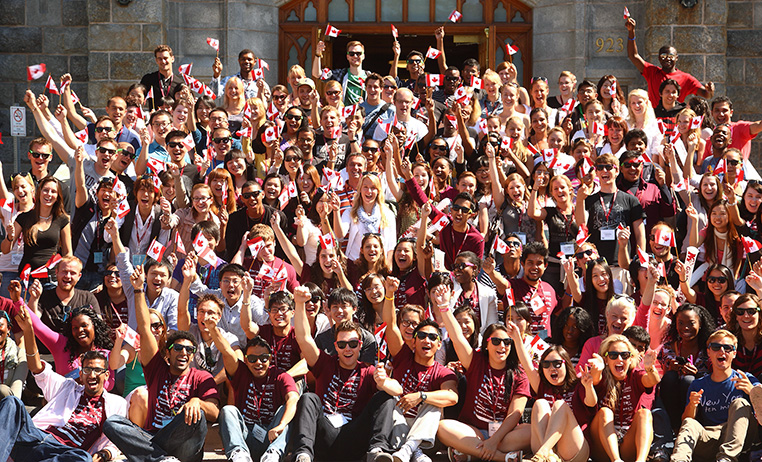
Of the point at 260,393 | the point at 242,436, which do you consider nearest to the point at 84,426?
the point at 242,436

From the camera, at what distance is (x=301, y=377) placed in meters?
8.31

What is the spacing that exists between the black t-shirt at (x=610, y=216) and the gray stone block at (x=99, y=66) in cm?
771

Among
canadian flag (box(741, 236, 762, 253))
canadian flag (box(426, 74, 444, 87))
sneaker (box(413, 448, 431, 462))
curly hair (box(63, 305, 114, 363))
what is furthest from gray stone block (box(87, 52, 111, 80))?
canadian flag (box(741, 236, 762, 253))

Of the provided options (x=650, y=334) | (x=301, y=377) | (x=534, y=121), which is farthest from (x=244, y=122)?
(x=650, y=334)

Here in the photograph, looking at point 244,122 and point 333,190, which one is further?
point 244,122

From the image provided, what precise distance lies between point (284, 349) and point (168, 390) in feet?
3.18

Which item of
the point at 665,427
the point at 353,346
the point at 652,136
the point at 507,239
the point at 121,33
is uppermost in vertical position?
the point at 121,33

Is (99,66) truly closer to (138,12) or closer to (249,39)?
(138,12)

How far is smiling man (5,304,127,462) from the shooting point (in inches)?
296

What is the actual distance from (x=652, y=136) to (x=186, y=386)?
237 inches

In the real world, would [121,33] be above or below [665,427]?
above

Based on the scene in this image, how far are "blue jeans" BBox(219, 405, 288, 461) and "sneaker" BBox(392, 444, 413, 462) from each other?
2.66 feet

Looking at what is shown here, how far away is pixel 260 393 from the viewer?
26.3ft

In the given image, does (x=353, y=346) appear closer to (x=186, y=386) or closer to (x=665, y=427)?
(x=186, y=386)
